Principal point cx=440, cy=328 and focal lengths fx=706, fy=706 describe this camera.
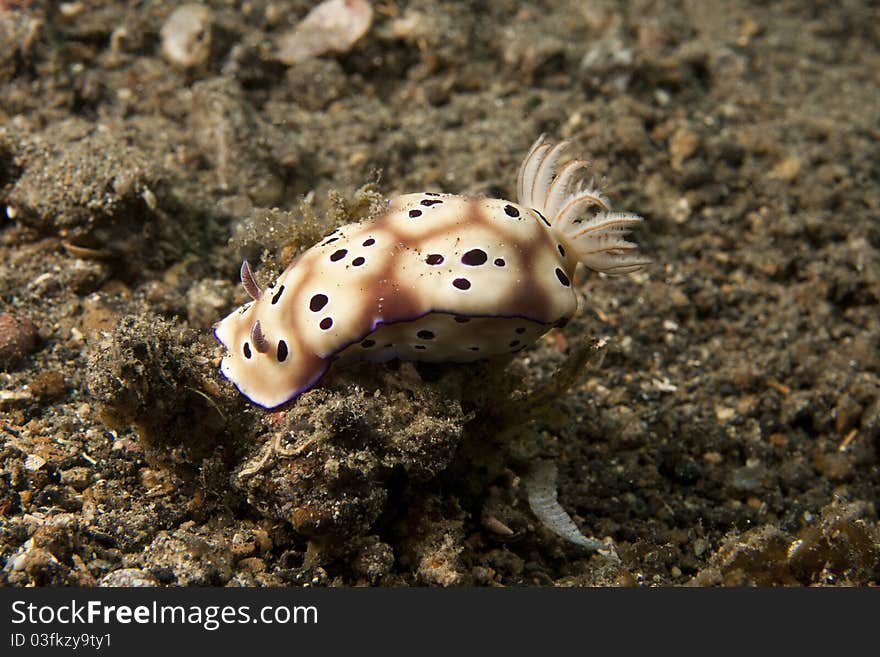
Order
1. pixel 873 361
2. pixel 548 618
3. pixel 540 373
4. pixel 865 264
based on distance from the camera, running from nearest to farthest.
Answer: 1. pixel 548 618
2. pixel 540 373
3. pixel 873 361
4. pixel 865 264

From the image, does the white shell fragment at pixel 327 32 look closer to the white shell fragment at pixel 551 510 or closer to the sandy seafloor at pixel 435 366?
the sandy seafloor at pixel 435 366

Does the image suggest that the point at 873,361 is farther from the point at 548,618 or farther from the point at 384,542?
the point at 384,542

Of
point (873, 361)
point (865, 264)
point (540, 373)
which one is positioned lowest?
point (540, 373)

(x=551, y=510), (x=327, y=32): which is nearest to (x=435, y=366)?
(x=551, y=510)

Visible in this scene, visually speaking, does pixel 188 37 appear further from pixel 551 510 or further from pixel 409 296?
pixel 551 510

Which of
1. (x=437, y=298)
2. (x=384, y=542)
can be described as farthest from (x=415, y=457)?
(x=437, y=298)

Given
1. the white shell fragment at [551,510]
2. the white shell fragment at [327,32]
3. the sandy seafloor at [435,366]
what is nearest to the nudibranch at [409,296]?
the sandy seafloor at [435,366]
